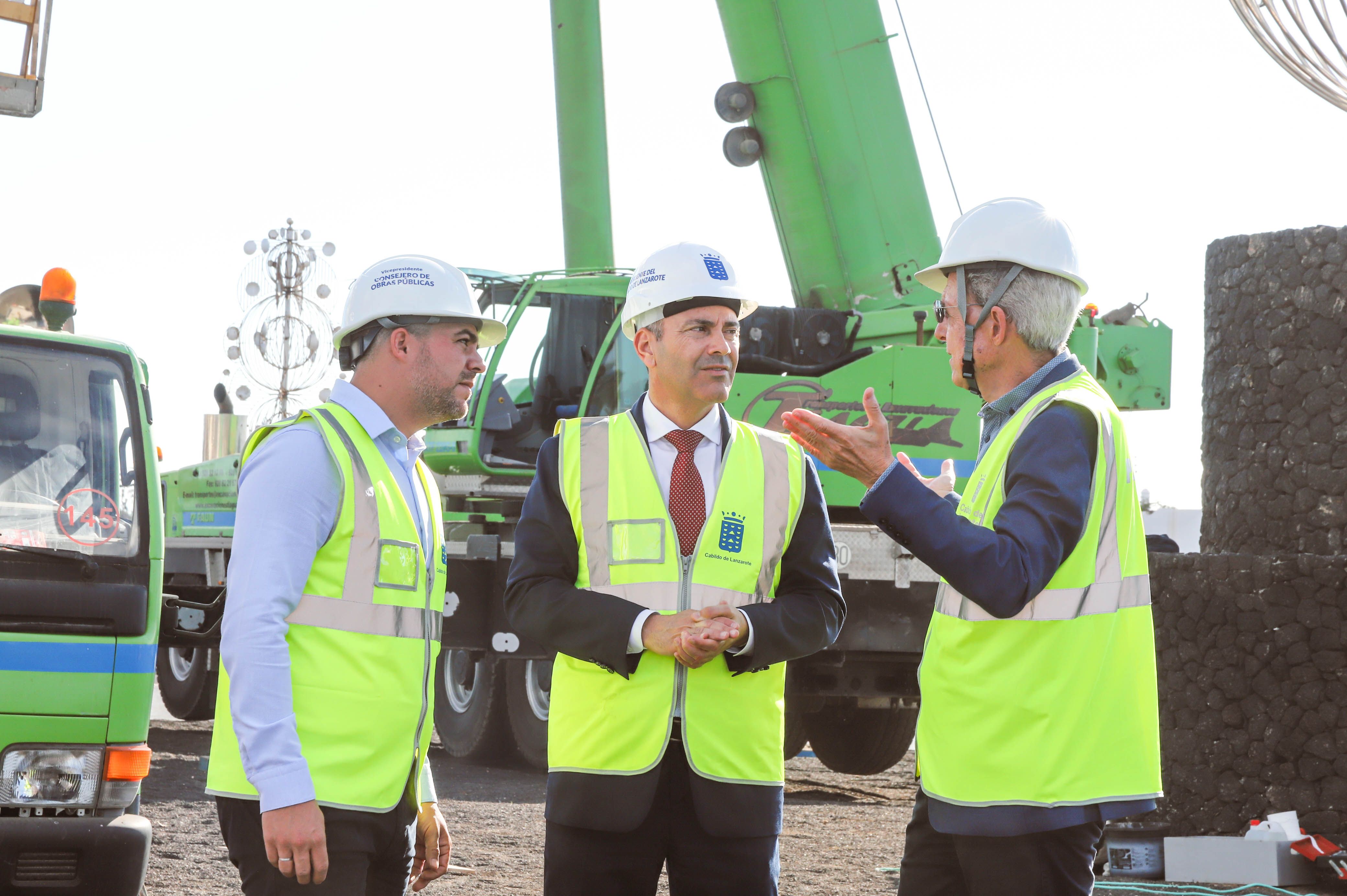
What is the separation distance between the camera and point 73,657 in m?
4.78

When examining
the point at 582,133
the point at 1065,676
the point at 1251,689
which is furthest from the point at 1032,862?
the point at 582,133

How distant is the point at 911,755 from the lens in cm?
1453

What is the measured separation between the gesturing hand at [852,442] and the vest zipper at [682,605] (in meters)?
0.47

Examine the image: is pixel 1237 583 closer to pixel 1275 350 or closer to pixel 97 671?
pixel 1275 350

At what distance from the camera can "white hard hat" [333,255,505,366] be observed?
126 inches

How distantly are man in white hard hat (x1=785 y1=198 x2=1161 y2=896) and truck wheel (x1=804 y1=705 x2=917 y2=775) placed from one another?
8.09 m

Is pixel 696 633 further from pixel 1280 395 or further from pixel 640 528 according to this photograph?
pixel 1280 395

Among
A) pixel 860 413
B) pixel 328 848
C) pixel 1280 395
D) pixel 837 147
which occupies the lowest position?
pixel 328 848

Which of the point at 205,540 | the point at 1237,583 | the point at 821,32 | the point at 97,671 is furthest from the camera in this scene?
the point at 205,540

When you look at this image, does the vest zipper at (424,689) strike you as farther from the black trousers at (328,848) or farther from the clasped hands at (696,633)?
the clasped hands at (696,633)

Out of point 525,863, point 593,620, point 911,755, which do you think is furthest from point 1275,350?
point 911,755

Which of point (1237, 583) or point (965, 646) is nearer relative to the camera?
point (965, 646)

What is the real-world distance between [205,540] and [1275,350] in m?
10.3

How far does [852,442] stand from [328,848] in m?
1.25
